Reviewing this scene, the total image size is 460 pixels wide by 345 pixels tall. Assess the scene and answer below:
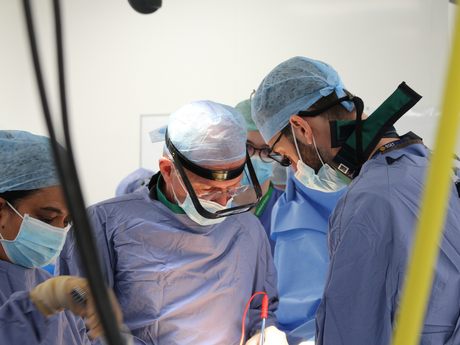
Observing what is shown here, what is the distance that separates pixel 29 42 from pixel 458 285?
36.7 inches

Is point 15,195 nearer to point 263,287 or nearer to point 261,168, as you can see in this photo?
point 263,287

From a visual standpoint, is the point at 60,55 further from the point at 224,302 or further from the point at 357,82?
the point at 357,82

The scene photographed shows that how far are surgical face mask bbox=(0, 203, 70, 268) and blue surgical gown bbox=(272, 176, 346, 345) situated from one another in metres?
0.97

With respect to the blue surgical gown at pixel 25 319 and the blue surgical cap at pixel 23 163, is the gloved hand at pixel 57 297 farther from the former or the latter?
the blue surgical cap at pixel 23 163

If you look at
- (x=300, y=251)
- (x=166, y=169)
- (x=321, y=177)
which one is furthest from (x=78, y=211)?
(x=300, y=251)

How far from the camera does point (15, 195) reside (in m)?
1.06

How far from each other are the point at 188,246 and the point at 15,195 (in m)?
0.59

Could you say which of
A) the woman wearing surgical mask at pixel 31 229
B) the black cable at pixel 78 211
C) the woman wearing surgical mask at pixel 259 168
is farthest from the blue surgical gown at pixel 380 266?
the woman wearing surgical mask at pixel 259 168

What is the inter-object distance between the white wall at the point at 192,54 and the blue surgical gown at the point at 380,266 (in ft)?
7.76

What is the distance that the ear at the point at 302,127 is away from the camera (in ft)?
3.88

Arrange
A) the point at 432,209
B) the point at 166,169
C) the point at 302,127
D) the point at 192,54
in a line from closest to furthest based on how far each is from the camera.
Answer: the point at 432,209 < the point at 302,127 < the point at 166,169 < the point at 192,54

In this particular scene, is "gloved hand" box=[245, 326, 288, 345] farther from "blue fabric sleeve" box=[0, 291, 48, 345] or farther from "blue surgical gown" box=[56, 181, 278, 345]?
"blue fabric sleeve" box=[0, 291, 48, 345]

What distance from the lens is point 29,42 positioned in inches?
10.4

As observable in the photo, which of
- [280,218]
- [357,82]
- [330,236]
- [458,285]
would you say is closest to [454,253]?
[458,285]
